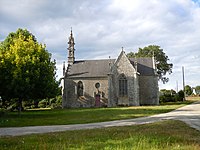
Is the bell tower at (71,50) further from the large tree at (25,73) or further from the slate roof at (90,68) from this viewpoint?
the large tree at (25,73)

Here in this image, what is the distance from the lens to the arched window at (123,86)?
4591cm

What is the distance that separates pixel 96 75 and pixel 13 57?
74.3 ft

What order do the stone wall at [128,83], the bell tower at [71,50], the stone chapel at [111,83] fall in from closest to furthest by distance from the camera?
the stone wall at [128,83] < the stone chapel at [111,83] < the bell tower at [71,50]

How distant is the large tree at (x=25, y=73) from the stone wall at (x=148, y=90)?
79.3ft

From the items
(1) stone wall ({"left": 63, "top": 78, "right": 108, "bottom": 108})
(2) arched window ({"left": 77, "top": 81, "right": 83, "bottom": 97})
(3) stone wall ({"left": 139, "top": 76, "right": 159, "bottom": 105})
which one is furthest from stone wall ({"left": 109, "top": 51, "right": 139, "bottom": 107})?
(2) arched window ({"left": 77, "top": 81, "right": 83, "bottom": 97})

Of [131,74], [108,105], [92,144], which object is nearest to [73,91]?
[108,105]

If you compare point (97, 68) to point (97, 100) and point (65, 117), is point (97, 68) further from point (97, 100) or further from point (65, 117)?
point (65, 117)

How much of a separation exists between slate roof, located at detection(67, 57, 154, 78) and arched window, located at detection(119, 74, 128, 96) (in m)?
2.80

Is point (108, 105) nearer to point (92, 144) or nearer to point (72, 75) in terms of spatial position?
point (72, 75)

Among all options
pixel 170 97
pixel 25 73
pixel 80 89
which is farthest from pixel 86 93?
pixel 25 73

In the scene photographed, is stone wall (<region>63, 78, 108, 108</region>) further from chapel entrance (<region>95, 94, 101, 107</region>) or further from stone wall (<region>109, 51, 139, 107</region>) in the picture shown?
stone wall (<region>109, 51, 139, 107</region>)

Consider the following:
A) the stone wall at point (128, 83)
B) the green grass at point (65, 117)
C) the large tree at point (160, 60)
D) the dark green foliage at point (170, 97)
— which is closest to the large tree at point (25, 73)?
the green grass at point (65, 117)

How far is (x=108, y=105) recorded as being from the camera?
44656 millimetres

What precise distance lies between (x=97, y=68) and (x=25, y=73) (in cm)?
2452
